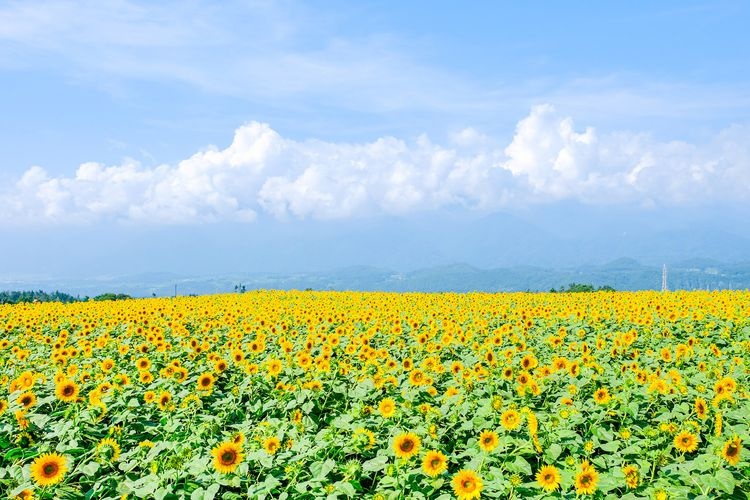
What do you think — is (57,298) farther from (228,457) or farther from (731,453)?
(731,453)

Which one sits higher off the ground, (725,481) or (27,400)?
(27,400)

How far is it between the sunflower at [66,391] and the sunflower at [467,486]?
192 inches

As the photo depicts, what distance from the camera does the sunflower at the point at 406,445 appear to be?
15.7ft

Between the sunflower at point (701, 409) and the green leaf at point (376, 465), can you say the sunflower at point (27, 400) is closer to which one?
the green leaf at point (376, 465)

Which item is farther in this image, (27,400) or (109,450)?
(27,400)

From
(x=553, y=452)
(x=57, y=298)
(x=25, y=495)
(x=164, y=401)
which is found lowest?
(x=57, y=298)

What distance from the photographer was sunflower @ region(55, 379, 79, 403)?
6.80m

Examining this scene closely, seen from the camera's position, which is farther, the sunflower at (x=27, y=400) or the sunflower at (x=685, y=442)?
the sunflower at (x=27, y=400)

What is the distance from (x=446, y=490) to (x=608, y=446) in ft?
5.42

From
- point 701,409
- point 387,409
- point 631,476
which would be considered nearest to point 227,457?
point 387,409

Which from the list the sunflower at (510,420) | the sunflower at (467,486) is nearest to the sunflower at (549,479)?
the sunflower at (467,486)

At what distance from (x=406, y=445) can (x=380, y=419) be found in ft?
4.51

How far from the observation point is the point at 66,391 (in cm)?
688

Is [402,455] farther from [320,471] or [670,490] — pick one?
[670,490]
